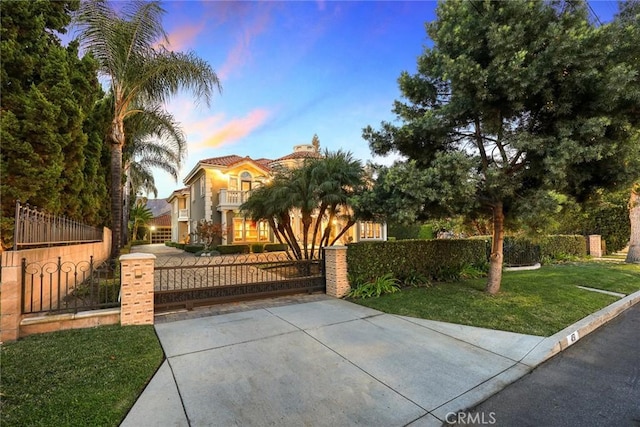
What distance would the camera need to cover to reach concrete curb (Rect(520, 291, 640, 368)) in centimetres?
422

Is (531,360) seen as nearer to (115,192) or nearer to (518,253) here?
(518,253)

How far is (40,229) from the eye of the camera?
530 cm

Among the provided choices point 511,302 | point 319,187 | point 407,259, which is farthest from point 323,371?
point 407,259

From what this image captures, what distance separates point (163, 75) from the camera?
10.3m

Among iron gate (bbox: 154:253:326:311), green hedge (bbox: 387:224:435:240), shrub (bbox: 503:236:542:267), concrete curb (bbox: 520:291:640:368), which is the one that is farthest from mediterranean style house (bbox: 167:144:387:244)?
concrete curb (bbox: 520:291:640:368)

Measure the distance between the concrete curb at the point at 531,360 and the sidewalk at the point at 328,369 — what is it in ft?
0.05

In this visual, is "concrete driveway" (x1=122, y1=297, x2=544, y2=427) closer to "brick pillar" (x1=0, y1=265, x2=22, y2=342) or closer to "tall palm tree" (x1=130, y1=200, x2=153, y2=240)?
"brick pillar" (x1=0, y1=265, x2=22, y2=342)

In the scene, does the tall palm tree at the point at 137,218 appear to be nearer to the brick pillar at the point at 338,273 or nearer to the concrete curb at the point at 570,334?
the brick pillar at the point at 338,273

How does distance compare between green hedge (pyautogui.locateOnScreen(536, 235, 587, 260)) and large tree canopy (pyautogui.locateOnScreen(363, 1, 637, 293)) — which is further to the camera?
green hedge (pyautogui.locateOnScreen(536, 235, 587, 260))

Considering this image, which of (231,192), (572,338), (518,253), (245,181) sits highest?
(245,181)

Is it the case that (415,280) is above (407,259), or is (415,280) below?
below

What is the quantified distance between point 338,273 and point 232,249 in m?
13.1

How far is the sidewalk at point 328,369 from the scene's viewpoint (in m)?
2.86

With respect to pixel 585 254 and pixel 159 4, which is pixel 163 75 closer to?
pixel 159 4
